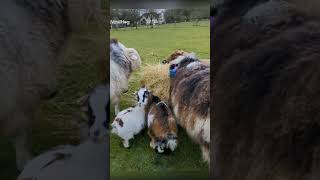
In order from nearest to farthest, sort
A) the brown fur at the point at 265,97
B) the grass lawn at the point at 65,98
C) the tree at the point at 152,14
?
the brown fur at the point at 265,97 → the grass lawn at the point at 65,98 → the tree at the point at 152,14

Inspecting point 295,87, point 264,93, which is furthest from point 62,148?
point 295,87

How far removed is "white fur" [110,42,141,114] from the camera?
202 cm

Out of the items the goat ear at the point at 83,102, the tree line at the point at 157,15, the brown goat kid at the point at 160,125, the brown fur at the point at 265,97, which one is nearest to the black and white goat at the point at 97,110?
the goat ear at the point at 83,102

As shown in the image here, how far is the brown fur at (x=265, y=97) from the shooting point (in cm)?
150

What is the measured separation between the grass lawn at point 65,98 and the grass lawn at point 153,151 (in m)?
0.15

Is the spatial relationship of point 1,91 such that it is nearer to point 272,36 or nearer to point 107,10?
point 107,10

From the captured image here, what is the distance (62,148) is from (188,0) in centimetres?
87

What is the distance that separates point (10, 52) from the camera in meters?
1.84

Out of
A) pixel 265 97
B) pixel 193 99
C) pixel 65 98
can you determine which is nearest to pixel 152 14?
pixel 193 99

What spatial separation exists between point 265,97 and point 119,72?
2.33 ft

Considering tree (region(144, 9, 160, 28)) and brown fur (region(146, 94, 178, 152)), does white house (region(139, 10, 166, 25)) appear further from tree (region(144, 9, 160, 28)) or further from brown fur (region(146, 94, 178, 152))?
brown fur (region(146, 94, 178, 152))

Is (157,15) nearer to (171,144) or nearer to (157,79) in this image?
(157,79)

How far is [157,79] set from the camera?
2090 mm

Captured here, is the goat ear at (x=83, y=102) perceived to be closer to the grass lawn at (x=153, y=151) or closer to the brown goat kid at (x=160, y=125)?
the grass lawn at (x=153, y=151)
